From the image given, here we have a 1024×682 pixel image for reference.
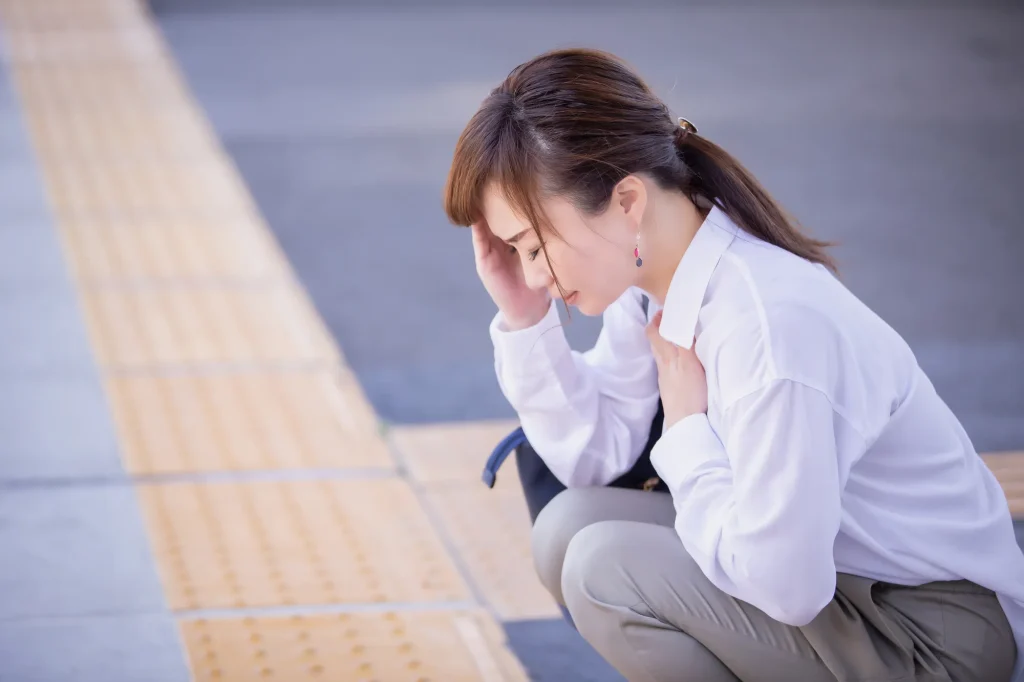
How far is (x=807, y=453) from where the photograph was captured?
5.42 ft

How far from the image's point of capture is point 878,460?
71.3 inches

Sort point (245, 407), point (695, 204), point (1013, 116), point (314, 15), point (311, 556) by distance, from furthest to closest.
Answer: point (314, 15) < point (1013, 116) < point (245, 407) < point (311, 556) < point (695, 204)

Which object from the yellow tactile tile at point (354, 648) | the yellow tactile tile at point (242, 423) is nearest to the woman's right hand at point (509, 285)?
the yellow tactile tile at point (354, 648)

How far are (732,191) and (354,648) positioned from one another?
1.26 metres

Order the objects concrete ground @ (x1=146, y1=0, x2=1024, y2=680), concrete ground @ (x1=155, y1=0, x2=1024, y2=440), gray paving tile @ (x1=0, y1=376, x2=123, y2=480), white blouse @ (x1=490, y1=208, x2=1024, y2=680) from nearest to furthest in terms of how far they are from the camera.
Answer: white blouse @ (x1=490, y1=208, x2=1024, y2=680) < gray paving tile @ (x1=0, y1=376, x2=123, y2=480) < concrete ground @ (x1=146, y1=0, x2=1024, y2=680) < concrete ground @ (x1=155, y1=0, x2=1024, y2=440)

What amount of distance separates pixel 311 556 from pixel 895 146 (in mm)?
4496

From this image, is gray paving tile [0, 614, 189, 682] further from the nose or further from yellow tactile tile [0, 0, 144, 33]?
yellow tactile tile [0, 0, 144, 33]

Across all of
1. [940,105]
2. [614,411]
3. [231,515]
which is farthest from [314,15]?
[614,411]

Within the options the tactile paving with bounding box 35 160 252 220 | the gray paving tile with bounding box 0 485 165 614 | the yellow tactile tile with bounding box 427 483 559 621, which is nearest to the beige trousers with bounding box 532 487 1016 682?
the yellow tactile tile with bounding box 427 483 559 621

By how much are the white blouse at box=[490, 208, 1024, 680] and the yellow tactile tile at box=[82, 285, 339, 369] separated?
236 centimetres

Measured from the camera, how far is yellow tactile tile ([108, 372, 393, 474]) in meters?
3.36

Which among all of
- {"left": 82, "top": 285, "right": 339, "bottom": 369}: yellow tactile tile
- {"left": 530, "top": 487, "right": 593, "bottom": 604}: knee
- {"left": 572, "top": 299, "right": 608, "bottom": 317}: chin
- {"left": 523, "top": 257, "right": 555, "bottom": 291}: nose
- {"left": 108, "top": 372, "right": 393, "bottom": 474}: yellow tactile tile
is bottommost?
{"left": 82, "top": 285, "right": 339, "bottom": 369}: yellow tactile tile

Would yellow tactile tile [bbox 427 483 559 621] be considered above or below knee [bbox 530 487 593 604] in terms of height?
below

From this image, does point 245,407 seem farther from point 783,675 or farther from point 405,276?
point 783,675
